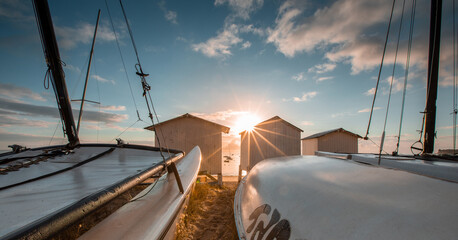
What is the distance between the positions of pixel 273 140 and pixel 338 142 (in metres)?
6.84

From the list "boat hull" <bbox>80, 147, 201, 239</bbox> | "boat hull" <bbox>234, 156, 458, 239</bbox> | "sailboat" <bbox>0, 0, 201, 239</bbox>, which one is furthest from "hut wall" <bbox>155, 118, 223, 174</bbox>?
"boat hull" <bbox>234, 156, 458, 239</bbox>

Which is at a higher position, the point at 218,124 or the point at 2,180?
the point at 218,124

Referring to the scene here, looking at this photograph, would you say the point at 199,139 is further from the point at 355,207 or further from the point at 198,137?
the point at 355,207

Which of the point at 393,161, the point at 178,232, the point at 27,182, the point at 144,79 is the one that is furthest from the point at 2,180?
the point at 393,161

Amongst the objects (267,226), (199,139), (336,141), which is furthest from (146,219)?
(336,141)

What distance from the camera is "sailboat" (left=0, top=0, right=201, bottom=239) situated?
1503mm

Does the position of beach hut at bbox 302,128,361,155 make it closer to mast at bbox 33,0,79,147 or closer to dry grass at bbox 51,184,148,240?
dry grass at bbox 51,184,148,240

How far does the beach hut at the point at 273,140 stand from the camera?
1350 centimetres

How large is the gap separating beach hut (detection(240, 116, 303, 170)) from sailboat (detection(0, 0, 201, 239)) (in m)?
9.05

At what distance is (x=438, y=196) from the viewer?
1804 mm

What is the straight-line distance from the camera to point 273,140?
13695 millimetres

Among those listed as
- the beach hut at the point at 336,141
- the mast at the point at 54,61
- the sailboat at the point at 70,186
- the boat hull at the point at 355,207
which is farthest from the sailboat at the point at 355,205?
the beach hut at the point at 336,141

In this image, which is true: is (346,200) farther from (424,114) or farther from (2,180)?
(424,114)

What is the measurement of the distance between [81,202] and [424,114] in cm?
910
